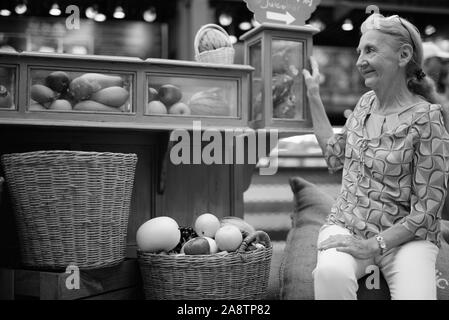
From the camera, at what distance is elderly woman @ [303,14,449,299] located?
73.4 inches

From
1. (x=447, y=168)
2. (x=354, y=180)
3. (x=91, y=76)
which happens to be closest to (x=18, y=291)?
(x=91, y=76)

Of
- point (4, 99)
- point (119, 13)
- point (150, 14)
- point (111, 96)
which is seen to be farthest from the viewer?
point (150, 14)

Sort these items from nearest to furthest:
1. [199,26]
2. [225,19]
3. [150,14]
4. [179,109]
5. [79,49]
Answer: [179,109] < [79,49] < [199,26] < [150,14] < [225,19]

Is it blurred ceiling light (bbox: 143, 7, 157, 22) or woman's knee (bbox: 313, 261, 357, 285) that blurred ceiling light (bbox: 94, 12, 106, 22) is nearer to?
blurred ceiling light (bbox: 143, 7, 157, 22)

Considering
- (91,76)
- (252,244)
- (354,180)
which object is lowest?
(252,244)

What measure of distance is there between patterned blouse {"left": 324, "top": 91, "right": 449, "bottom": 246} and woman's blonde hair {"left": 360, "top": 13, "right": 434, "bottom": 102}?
170mm

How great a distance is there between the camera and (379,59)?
6.67 ft

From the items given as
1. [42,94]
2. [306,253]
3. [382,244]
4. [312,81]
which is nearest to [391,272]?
[382,244]

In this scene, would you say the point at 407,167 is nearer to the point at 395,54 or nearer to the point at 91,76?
the point at 395,54

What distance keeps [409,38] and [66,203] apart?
4.31 ft

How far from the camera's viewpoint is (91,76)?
2.26m

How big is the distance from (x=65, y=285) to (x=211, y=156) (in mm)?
948

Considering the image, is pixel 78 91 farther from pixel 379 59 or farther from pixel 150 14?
pixel 150 14

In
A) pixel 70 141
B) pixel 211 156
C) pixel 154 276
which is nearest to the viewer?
pixel 154 276
